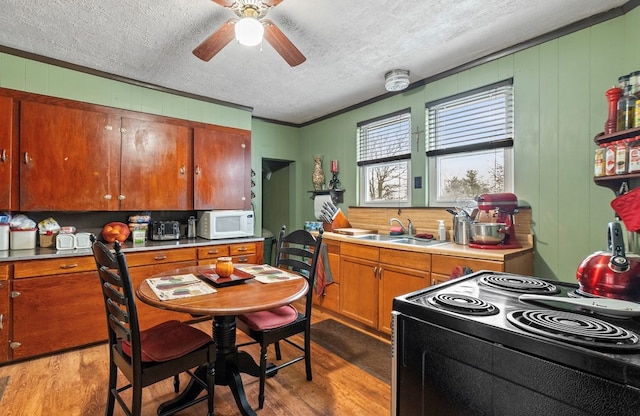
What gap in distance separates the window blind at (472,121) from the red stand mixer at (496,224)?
541 mm

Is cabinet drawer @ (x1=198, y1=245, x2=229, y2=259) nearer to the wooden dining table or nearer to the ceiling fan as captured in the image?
the wooden dining table

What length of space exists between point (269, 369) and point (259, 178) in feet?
9.46

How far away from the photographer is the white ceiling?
2.02 m

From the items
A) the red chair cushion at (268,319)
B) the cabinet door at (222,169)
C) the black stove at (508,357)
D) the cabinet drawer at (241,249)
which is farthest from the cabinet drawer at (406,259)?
the cabinet door at (222,169)

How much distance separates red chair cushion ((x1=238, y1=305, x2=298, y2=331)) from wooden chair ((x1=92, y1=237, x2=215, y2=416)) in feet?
1.07

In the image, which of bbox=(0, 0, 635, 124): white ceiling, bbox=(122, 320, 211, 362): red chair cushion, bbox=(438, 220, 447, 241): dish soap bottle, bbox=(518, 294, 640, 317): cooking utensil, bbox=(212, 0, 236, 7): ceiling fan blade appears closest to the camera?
bbox=(518, 294, 640, 317): cooking utensil

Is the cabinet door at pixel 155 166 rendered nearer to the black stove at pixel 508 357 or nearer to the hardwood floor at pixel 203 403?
the hardwood floor at pixel 203 403

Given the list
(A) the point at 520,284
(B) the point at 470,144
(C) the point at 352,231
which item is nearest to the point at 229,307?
(A) the point at 520,284

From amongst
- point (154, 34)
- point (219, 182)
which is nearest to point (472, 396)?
point (154, 34)

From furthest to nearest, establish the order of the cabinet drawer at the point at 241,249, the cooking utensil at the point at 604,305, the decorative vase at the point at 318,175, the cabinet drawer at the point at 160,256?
the decorative vase at the point at 318,175 < the cabinet drawer at the point at 241,249 < the cabinet drawer at the point at 160,256 < the cooking utensil at the point at 604,305

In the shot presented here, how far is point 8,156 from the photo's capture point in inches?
98.9

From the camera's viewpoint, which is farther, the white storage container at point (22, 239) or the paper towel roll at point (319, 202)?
the paper towel roll at point (319, 202)

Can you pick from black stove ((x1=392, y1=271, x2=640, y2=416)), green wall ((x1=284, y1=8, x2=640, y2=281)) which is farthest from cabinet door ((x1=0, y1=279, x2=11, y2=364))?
green wall ((x1=284, y1=8, x2=640, y2=281))

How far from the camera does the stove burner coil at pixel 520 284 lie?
115 cm
